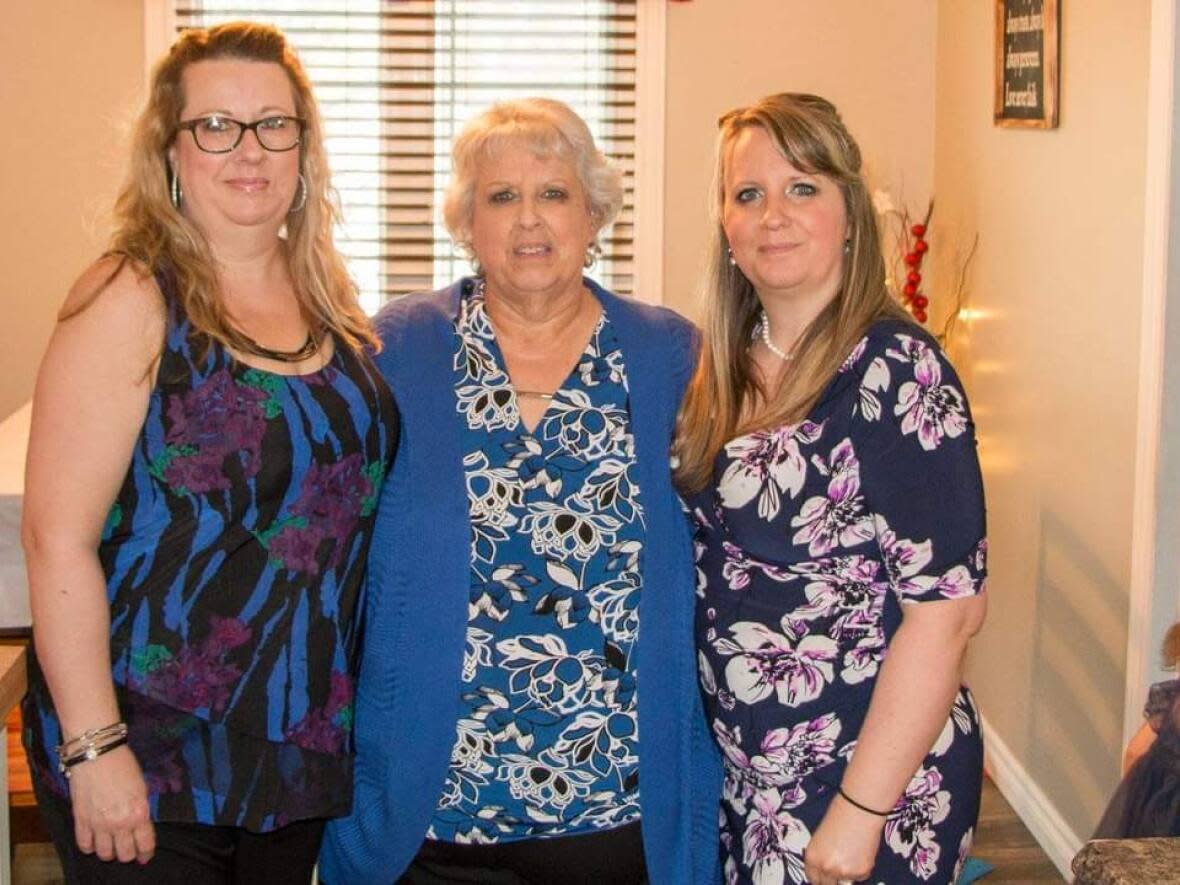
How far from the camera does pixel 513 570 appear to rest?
2041mm

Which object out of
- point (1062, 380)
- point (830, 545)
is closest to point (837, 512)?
point (830, 545)

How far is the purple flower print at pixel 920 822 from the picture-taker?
6.20 feet

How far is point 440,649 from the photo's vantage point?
2.04 m

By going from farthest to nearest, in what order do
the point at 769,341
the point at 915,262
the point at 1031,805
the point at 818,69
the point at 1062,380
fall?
1. the point at 818,69
2. the point at 915,262
3. the point at 1031,805
4. the point at 1062,380
5. the point at 769,341

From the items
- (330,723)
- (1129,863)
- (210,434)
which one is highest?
(210,434)

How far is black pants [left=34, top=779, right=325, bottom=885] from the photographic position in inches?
71.3

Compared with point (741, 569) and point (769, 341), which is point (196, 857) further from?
point (769, 341)

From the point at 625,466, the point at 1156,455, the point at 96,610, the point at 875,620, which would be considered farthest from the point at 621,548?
the point at 1156,455

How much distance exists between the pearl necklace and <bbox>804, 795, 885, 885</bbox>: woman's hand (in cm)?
53

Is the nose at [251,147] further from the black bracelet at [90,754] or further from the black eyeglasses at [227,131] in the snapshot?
the black bracelet at [90,754]

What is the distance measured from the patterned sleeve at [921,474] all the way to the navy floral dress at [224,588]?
60 centimetres

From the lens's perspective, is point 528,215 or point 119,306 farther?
point 528,215

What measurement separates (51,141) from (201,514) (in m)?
3.05

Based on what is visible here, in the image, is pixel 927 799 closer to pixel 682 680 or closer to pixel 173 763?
pixel 682 680
